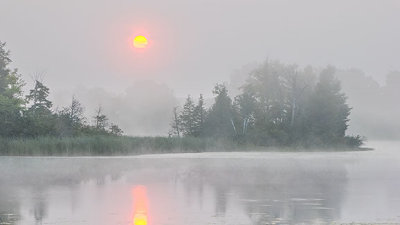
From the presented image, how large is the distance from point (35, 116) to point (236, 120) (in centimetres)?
2560

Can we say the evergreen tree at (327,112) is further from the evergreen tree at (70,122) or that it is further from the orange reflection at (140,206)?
the orange reflection at (140,206)

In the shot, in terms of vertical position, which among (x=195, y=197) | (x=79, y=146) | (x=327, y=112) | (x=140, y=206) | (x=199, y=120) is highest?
(x=327, y=112)

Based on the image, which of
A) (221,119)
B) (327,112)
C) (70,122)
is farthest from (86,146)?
(327,112)

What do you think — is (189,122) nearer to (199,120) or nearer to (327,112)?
(199,120)

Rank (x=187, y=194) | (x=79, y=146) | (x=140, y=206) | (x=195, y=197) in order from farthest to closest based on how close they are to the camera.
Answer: (x=79, y=146)
(x=187, y=194)
(x=195, y=197)
(x=140, y=206)

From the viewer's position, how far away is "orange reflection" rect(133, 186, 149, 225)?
51.4ft

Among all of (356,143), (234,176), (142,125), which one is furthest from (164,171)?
(142,125)

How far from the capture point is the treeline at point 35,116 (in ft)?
188

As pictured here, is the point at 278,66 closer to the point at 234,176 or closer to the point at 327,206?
the point at 234,176

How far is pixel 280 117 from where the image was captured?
79.0 metres

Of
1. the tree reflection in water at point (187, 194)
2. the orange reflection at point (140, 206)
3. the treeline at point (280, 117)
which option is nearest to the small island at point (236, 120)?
the treeline at point (280, 117)

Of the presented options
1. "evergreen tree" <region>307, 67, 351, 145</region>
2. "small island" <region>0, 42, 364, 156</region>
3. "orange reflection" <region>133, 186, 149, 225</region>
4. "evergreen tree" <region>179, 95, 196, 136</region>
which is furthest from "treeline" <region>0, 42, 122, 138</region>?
"orange reflection" <region>133, 186, 149, 225</region>

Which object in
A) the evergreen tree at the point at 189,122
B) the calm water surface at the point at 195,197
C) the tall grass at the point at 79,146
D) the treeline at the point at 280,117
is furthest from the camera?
the evergreen tree at the point at 189,122

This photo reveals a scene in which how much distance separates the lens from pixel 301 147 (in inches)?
2793
